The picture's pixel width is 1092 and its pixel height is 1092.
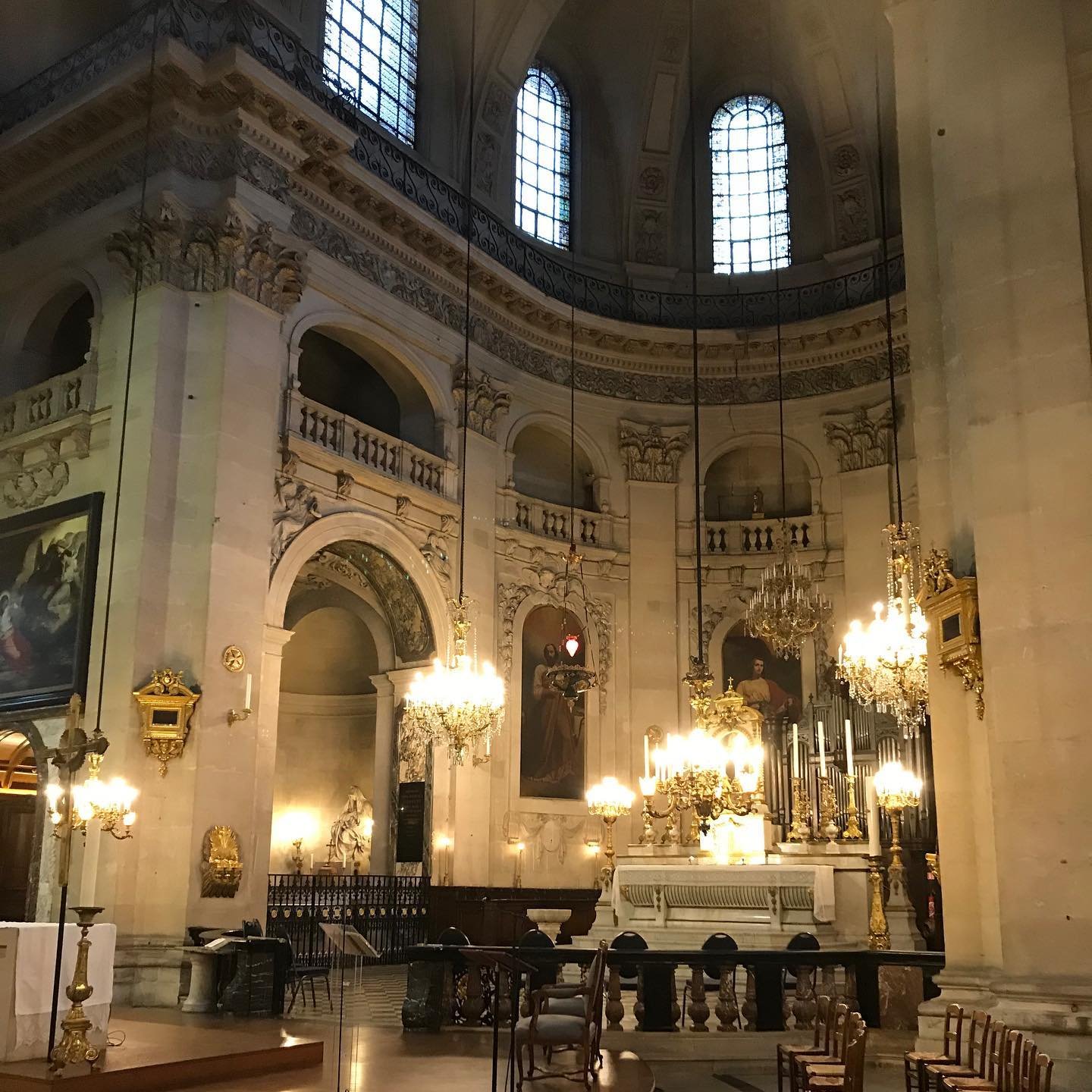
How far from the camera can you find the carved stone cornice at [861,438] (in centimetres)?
2088

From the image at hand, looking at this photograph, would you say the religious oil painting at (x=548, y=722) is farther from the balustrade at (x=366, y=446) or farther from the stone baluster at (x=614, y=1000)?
the stone baluster at (x=614, y=1000)

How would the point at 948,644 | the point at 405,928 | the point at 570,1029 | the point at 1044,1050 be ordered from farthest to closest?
the point at 405,928
the point at 948,644
the point at 570,1029
the point at 1044,1050

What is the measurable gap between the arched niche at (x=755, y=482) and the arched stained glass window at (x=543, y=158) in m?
4.92

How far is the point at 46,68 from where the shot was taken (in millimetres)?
17188

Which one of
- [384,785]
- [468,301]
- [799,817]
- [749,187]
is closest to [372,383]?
[468,301]

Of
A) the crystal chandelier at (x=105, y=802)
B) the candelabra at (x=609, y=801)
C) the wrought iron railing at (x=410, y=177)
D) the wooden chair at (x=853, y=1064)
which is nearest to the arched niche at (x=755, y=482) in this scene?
the wrought iron railing at (x=410, y=177)

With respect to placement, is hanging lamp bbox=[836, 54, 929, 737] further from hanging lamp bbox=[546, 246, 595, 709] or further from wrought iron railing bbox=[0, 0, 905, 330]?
hanging lamp bbox=[546, 246, 595, 709]

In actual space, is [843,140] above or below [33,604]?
above

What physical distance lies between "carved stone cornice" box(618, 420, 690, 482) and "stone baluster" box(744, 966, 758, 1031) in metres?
12.8


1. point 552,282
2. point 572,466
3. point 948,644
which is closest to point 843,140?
point 552,282

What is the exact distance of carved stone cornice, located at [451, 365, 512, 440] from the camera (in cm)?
1936

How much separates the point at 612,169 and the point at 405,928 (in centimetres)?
1396

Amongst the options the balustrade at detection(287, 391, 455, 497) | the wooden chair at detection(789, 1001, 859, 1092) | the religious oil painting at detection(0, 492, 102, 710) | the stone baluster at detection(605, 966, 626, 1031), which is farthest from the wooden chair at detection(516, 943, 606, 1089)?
the balustrade at detection(287, 391, 455, 497)

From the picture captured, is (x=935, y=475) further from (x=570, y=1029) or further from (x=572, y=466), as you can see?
(x=572, y=466)
